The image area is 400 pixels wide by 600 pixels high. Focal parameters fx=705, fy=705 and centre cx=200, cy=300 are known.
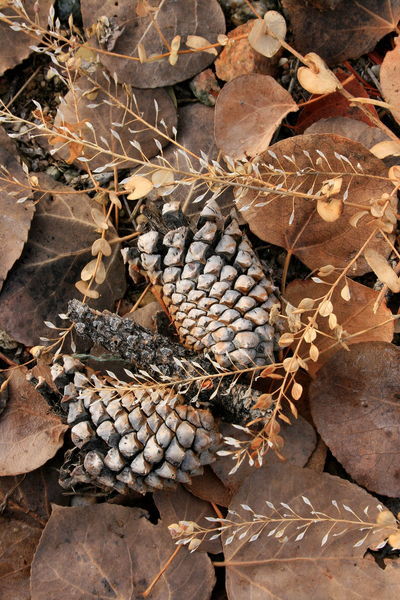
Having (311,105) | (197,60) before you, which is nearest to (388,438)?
(311,105)

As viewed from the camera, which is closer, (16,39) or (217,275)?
(217,275)

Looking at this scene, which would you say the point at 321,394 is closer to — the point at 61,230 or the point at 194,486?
the point at 194,486

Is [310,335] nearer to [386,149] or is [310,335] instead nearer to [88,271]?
[386,149]

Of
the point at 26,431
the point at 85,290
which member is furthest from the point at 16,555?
the point at 85,290

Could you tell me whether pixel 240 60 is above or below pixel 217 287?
above

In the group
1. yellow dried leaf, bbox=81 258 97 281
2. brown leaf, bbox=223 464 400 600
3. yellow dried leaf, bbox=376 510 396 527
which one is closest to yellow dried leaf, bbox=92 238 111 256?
yellow dried leaf, bbox=81 258 97 281

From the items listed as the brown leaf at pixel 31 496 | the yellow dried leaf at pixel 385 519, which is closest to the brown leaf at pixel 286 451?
the yellow dried leaf at pixel 385 519

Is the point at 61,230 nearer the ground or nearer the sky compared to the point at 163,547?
nearer the sky
